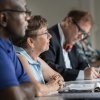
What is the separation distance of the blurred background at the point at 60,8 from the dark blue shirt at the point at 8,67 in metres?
2.91

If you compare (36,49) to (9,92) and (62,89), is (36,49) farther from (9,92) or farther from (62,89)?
(9,92)

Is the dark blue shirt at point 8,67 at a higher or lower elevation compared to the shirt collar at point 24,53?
higher

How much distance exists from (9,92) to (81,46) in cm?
293

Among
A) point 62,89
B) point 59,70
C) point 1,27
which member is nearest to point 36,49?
point 62,89

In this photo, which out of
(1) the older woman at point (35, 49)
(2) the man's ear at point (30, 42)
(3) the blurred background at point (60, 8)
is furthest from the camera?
(3) the blurred background at point (60, 8)

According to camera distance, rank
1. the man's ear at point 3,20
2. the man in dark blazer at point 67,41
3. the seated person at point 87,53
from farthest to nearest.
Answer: the seated person at point 87,53
the man in dark blazer at point 67,41
the man's ear at point 3,20

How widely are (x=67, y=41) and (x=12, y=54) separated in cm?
172

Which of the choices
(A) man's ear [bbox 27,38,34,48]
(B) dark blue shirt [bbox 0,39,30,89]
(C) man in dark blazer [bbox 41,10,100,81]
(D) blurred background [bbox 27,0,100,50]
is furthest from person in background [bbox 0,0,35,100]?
(D) blurred background [bbox 27,0,100,50]

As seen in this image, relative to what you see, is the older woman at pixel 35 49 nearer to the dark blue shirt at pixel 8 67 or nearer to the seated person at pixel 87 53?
the dark blue shirt at pixel 8 67

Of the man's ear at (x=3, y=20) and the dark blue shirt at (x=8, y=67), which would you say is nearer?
the dark blue shirt at (x=8, y=67)

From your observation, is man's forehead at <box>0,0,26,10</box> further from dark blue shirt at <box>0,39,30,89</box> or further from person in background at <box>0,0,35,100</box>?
dark blue shirt at <box>0,39,30,89</box>

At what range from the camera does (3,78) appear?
5.50 ft

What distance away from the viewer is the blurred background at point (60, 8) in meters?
5.08

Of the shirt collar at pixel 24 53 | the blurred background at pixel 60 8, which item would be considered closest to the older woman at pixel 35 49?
the shirt collar at pixel 24 53
